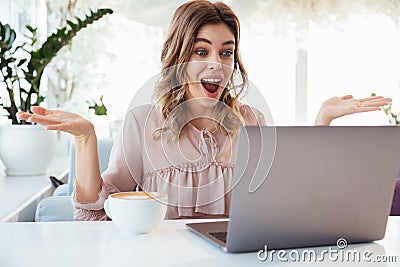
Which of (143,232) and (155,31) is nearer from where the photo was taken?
(143,232)

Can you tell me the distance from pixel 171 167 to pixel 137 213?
0.45 metres

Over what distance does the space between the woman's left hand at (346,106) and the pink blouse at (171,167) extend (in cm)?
24

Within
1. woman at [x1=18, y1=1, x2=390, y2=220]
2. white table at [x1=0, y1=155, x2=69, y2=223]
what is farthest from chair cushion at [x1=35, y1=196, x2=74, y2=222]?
woman at [x1=18, y1=1, x2=390, y2=220]

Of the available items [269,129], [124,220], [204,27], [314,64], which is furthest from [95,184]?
[314,64]

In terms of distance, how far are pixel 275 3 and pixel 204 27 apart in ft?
10.9

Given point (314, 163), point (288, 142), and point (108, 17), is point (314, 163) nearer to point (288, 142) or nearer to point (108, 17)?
point (288, 142)

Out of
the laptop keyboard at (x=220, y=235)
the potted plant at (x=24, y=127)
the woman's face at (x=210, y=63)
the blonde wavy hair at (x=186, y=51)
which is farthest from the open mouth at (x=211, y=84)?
the potted plant at (x=24, y=127)

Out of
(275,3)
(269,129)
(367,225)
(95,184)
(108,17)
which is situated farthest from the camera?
(275,3)

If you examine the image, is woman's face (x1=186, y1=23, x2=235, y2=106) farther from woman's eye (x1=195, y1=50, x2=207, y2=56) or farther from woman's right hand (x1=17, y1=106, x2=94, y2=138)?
woman's right hand (x1=17, y1=106, x2=94, y2=138)

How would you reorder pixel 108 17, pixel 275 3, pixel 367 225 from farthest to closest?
pixel 275 3
pixel 108 17
pixel 367 225

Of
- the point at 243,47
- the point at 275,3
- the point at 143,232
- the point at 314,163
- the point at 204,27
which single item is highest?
the point at 275,3

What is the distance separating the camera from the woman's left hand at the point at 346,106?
1170 millimetres

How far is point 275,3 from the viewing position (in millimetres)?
4566

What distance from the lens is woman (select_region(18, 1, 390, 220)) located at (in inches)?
48.9
